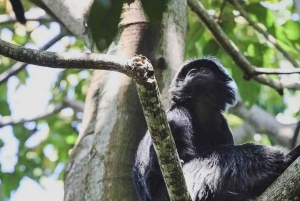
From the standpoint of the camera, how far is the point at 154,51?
4262mm

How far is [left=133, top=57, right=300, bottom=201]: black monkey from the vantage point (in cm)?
349

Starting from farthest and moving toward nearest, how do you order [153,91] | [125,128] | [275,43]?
[275,43]
[125,128]
[153,91]

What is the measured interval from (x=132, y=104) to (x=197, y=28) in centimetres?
133

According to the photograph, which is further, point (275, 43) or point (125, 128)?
point (275, 43)

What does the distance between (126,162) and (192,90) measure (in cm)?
68

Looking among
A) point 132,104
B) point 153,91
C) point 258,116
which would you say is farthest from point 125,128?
point 258,116

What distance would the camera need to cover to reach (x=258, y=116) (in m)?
6.33

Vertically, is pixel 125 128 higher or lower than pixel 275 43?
lower

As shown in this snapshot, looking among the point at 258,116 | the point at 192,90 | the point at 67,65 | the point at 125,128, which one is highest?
the point at 67,65

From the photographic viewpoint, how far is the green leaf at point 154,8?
1.73 m

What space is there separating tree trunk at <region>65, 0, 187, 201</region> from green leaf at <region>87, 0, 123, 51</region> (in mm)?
2102

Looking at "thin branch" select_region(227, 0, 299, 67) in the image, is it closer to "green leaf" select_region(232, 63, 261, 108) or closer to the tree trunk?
"green leaf" select_region(232, 63, 261, 108)

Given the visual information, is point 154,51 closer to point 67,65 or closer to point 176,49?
point 176,49

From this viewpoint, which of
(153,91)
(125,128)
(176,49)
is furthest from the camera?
(176,49)
